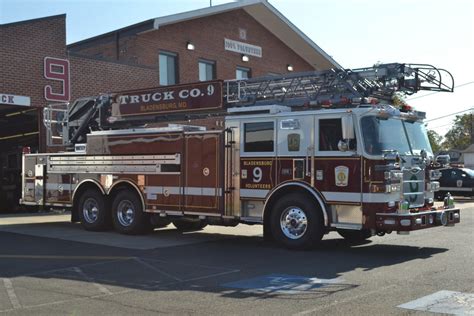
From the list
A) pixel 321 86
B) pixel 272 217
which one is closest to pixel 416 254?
pixel 272 217

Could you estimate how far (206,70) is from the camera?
2695 centimetres

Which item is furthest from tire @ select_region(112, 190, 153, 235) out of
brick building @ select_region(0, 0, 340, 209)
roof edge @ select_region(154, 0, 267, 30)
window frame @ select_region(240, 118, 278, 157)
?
roof edge @ select_region(154, 0, 267, 30)

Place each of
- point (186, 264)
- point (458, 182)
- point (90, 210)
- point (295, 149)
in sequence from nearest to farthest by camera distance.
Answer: point (186, 264), point (295, 149), point (90, 210), point (458, 182)

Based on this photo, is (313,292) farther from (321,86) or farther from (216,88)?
(216,88)

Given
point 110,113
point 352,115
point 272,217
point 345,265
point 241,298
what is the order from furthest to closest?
point 110,113 → point 272,217 → point 352,115 → point 345,265 → point 241,298

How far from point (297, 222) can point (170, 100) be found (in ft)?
14.9

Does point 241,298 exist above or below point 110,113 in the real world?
below

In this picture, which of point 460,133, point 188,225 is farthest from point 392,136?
point 460,133

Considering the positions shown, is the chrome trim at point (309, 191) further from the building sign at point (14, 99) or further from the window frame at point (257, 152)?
the building sign at point (14, 99)

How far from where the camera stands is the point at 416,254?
1040 cm

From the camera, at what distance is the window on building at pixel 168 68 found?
25125 millimetres

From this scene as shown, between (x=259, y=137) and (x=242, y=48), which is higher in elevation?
(x=242, y=48)

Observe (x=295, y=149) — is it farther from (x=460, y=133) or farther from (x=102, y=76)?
(x=460, y=133)

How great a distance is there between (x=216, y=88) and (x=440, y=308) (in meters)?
7.57
